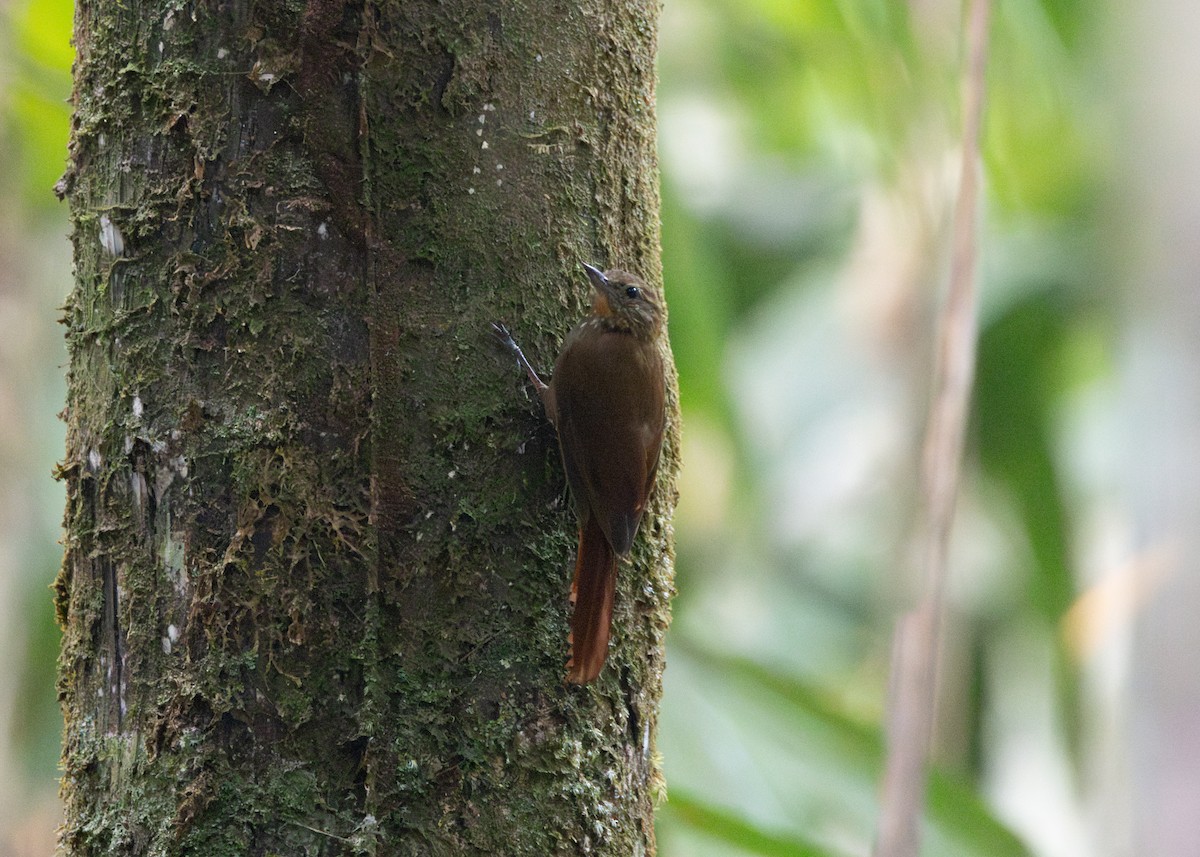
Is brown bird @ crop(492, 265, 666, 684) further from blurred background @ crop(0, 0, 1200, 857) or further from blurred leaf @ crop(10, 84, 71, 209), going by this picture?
blurred leaf @ crop(10, 84, 71, 209)

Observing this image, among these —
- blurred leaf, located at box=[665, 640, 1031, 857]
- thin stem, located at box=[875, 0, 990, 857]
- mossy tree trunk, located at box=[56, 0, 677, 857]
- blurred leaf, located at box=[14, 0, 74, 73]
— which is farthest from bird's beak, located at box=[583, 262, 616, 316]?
blurred leaf, located at box=[14, 0, 74, 73]

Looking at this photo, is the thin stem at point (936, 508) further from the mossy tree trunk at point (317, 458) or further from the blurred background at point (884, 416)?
the mossy tree trunk at point (317, 458)

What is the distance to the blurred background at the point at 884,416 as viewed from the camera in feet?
5.69

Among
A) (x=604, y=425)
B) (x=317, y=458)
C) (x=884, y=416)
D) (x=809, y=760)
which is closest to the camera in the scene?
(x=317, y=458)

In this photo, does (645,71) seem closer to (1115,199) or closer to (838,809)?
(1115,199)

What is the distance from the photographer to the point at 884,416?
5.69 metres

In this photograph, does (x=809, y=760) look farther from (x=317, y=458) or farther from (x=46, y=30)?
(x=46, y=30)

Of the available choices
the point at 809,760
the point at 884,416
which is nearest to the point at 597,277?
the point at 809,760

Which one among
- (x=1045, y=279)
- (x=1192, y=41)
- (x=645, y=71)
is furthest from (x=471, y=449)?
(x=1045, y=279)

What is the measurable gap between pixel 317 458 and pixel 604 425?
0.54m

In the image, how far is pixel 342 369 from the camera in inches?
63.2

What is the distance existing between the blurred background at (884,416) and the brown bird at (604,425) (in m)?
0.69

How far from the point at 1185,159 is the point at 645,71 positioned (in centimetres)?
81

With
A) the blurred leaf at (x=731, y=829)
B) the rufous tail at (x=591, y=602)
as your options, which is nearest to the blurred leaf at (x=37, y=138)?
the rufous tail at (x=591, y=602)
